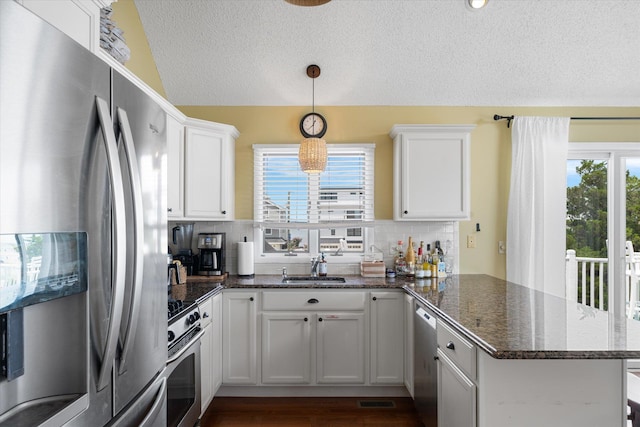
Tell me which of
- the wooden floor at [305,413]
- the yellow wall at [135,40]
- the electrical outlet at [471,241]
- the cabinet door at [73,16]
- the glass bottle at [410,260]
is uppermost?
the yellow wall at [135,40]

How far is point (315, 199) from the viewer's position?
3.60 meters

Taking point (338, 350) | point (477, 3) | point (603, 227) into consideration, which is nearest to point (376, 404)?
point (338, 350)

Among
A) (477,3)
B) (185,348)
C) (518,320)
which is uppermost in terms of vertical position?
(477,3)

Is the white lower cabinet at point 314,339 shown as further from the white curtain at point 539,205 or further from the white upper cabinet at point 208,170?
the white curtain at point 539,205

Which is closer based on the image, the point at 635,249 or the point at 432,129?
the point at 432,129

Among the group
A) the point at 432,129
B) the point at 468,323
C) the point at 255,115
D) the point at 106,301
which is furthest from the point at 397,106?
the point at 106,301

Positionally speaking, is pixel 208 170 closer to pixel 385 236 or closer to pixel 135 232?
pixel 385 236

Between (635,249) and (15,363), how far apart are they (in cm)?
460

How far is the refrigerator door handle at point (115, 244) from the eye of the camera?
3.09ft

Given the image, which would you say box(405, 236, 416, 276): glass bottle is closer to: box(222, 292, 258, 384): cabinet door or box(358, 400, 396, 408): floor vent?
box(358, 400, 396, 408): floor vent

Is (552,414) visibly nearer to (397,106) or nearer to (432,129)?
(432,129)

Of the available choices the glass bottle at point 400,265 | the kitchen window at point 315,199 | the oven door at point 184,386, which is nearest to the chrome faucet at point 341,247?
the kitchen window at point 315,199

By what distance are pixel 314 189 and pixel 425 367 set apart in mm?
1838

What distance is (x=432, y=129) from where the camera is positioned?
3252 millimetres
